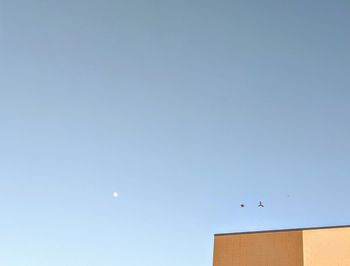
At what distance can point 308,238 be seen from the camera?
19.1 metres

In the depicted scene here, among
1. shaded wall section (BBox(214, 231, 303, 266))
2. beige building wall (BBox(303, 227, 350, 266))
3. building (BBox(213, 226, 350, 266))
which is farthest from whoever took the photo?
shaded wall section (BBox(214, 231, 303, 266))

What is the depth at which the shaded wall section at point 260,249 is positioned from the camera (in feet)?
63.4

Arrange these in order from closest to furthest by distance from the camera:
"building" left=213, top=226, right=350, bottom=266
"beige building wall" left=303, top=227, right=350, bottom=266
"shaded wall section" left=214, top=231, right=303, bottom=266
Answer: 1. "beige building wall" left=303, top=227, right=350, bottom=266
2. "building" left=213, top=226, right=350, bottom=266
3. "shaded wall section" left=214, top=231, right=303, bottom=266

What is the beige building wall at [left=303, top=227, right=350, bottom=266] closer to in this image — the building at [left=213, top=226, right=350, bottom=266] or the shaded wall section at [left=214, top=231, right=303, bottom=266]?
the building at [left=213, top=226, right=350, bottom=266]

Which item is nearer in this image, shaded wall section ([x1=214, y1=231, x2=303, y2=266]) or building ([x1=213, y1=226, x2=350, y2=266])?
building ([x1=213, y1=226, x2=350, y2=266])

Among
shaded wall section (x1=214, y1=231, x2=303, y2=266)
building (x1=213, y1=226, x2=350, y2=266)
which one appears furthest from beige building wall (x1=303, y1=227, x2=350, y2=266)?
shaded wall section (x1=214, y1=231, x2=303, y2=266)

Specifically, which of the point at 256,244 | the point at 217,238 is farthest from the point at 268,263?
the point at 217,238

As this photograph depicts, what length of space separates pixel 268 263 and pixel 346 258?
2.99 metres

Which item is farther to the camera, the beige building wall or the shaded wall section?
the shaded wall section

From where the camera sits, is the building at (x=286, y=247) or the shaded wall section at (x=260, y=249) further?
the shaded wall section at (x=260, y=249)

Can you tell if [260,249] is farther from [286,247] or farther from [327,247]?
[327,247]

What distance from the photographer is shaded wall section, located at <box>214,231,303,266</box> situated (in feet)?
63.4

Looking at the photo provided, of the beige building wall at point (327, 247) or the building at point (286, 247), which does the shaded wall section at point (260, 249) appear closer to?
the building at point (286, 247)

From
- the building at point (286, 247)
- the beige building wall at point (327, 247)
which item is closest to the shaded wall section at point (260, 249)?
the building at point (286, 247)
